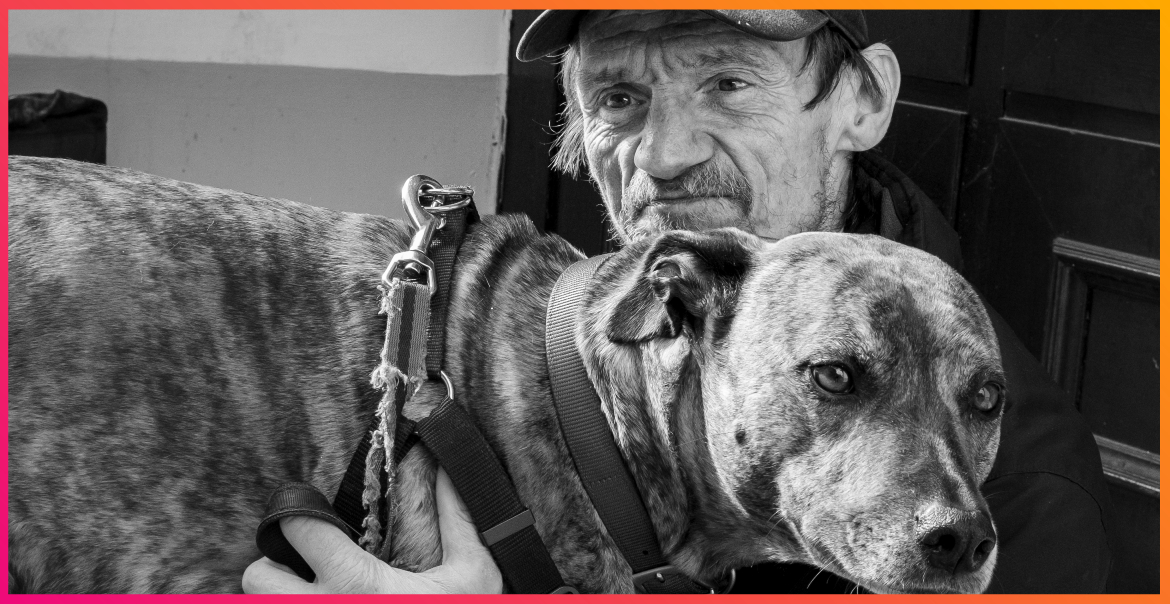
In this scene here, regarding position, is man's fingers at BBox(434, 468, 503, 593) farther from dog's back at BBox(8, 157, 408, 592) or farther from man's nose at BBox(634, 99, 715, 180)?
man's nose at BBox(634, 99, 715, 180)

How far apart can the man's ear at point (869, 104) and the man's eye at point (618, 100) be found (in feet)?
1.69

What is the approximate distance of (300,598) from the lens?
193 cm

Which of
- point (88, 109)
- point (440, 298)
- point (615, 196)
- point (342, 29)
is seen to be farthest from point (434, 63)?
point (440, 298)

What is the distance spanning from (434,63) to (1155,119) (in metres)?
2.50

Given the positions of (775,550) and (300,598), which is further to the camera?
(775,550)

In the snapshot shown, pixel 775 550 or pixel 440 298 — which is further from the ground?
pixel 440 298

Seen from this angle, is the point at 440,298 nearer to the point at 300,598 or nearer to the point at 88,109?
the point at 300,598

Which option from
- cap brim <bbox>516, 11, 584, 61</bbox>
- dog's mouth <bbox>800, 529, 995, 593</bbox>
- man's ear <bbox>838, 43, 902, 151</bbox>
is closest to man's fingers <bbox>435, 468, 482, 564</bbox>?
dog's mouth <bbox>800, 529, 995, 593</bbox>

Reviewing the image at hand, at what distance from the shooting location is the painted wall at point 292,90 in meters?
3.89

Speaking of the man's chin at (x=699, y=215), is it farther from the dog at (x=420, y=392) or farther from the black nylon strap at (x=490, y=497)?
the black nylon strap at (x=490, y=497)

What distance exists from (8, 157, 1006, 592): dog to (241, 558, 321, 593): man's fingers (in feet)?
0.30

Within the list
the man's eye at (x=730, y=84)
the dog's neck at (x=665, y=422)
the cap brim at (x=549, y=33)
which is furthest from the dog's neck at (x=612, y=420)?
the cap brim at (x=549, y=33)

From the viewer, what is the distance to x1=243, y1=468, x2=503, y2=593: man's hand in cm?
192

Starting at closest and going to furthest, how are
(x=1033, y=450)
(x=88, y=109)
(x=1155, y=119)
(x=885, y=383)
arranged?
1. (x=885, y=383)
2. (x=1033, y=450)
3. (x=1155, y=119)
4. (x=88, y=109)
